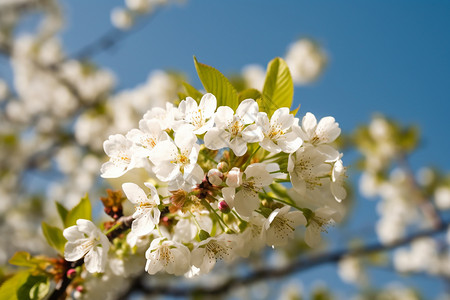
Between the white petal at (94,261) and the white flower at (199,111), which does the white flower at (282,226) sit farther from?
the white petal at (94,261)

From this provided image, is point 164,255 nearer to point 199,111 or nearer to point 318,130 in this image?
point 199,111

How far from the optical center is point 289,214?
89 cm

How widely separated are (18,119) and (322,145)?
9.12 metres

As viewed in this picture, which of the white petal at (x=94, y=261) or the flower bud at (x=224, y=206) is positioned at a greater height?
the flower bud at (x=224, y=206)

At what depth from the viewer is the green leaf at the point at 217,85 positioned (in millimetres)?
925

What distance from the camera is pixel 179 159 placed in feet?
2.64

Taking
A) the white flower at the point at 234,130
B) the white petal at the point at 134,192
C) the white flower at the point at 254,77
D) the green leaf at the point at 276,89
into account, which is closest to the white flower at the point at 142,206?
the white petal at the point at 134,192

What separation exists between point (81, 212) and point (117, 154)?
236 millimetres

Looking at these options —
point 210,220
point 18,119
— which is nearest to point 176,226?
point 210,220

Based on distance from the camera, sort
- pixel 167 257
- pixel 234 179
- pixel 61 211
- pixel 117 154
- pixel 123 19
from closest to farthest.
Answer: pixel 234 179, pixel 167 257, pixel 117 154, pixel 61 211, pixel 123 19

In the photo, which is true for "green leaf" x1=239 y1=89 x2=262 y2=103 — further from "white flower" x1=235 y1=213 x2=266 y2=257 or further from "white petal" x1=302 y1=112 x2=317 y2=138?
"white flower" x1=235 y1=213 x2=266 y2=257

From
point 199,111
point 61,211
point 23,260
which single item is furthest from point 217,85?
point 23,260

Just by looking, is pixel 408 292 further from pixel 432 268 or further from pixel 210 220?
pixel 210 220

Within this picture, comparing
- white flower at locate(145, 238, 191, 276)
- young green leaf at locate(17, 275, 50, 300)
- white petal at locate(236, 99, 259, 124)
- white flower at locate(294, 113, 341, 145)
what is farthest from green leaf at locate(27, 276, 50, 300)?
white flower at locate(294, 113, 341, 145)
